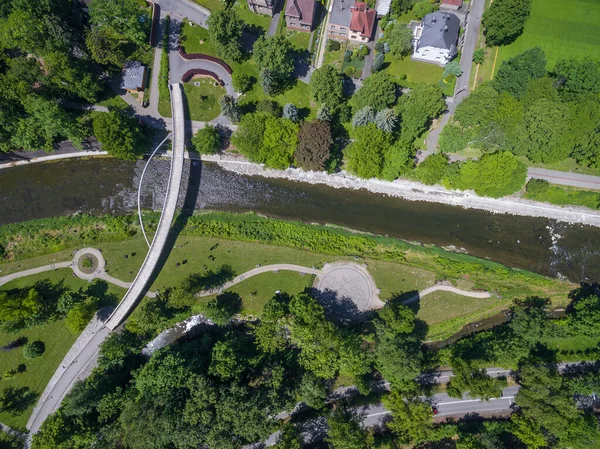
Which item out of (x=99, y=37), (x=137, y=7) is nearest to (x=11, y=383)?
(x=99, y=37)

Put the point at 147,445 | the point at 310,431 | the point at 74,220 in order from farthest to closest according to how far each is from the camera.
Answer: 1. the point at 74,220
2. the point at 310,431
3. the point at 147,445

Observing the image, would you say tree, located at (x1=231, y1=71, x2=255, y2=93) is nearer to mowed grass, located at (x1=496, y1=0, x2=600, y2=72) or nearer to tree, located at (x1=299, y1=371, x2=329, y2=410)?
mowed grass, located at (x1=496, y1=0, x2=600, y2=72)

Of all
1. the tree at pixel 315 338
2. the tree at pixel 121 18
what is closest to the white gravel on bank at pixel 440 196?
the tree at pixel 315 338

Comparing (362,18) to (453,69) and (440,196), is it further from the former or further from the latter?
(440,196)

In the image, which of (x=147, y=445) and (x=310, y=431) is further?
(x=310, y=431)

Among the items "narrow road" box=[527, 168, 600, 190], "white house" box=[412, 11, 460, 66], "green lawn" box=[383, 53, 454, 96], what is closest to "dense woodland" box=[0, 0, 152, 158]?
"green lawn" box=[383, 53, 454, 96]

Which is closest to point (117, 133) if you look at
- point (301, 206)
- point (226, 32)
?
point (226, 32)

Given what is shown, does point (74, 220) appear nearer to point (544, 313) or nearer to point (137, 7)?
point (137, 7)
